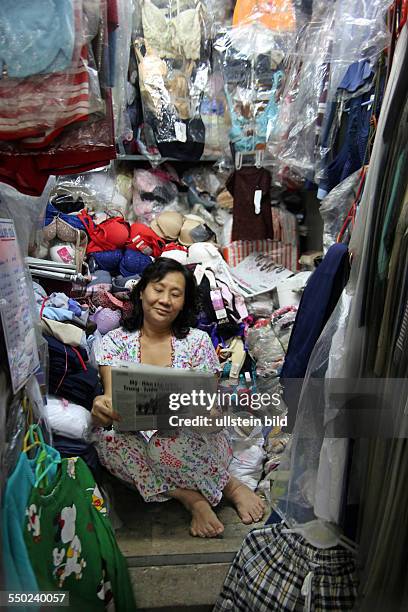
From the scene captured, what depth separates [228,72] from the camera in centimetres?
264

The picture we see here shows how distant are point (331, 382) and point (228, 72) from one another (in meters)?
2.11

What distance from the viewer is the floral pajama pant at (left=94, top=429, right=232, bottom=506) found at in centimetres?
138

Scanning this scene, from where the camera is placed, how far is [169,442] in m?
1.32

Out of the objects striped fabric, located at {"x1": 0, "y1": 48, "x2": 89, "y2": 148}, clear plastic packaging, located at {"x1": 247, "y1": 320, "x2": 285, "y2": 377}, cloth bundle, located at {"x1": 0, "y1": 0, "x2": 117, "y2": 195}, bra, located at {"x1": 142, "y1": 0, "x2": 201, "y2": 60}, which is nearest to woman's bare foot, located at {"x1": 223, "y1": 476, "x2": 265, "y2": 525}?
clear plastic packaging, located at {"x1": 247, "y1": 320, "x2": 285, "y2": 377}

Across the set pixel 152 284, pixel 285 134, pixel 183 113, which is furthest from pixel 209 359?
pixel 183 113

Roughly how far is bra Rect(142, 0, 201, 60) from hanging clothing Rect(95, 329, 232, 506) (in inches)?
74.5

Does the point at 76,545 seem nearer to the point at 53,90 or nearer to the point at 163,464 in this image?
the point at 163,464

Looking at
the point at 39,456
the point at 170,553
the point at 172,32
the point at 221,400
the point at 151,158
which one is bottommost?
the point at 170,553

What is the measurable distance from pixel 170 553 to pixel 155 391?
1.98 feet

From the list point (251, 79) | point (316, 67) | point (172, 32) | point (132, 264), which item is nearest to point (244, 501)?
point (132, 264)

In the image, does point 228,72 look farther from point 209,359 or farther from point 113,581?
point 113,581

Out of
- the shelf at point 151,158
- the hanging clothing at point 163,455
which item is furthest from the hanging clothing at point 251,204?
the hanging clothing at point 163,455

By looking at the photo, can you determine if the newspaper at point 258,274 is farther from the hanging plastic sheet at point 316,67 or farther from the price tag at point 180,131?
the price tag at point 180,131

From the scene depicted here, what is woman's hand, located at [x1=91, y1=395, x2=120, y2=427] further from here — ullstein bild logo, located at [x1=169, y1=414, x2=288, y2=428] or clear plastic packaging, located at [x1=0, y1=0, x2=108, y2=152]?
clear plastic packaging, located at [x1=0, y1=0, x2=108, y2=152]
